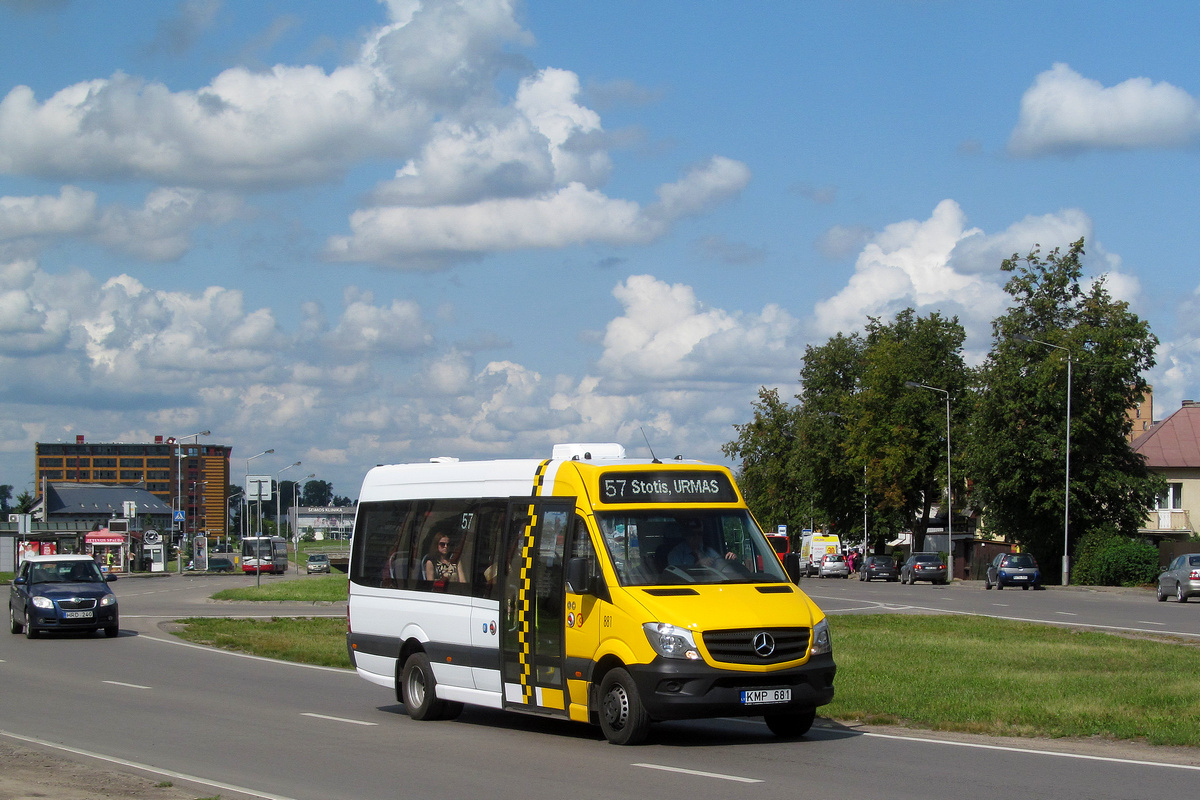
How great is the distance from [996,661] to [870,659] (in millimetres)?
1760

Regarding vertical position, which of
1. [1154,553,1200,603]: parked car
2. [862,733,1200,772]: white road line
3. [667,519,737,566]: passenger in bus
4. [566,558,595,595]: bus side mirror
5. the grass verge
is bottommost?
the grass verge

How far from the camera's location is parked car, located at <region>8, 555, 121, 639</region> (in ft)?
85.5

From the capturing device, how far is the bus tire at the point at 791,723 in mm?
11461

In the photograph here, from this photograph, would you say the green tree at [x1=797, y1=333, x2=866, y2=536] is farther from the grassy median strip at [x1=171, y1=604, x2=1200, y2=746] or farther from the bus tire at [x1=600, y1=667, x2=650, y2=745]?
the bus tire at [x1=600, y1=667, x2=650, y2=745]

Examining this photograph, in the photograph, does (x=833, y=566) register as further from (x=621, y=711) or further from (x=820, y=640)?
(x=621, y=711)

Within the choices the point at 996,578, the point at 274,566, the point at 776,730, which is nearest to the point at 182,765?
the point at 776,730

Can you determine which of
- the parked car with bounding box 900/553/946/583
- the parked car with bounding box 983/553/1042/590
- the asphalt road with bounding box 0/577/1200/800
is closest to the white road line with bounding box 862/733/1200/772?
the asphalt road with bounding box 0/577/1200/800

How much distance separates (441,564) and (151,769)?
12.8 ft

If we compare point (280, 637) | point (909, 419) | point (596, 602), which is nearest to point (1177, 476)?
point (909, 419)

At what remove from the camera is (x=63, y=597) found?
86.3ft

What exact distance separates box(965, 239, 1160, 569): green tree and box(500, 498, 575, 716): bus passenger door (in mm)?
A: 49885

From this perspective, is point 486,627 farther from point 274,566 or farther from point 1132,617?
point 274,566

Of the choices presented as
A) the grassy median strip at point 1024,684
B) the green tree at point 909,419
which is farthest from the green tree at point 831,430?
the grassy median strip at point 1024,684

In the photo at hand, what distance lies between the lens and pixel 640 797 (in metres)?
8.77
